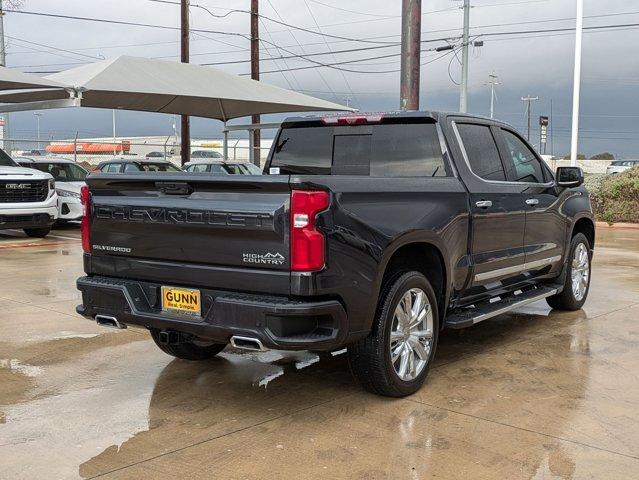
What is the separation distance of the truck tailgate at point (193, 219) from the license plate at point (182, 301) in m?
0.18

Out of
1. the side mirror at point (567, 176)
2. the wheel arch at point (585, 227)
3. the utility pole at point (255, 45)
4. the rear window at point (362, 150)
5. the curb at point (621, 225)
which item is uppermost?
the utility pole at point (255, 45)

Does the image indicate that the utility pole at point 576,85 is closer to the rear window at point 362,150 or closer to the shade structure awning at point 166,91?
the shade structure awning at point 166,91

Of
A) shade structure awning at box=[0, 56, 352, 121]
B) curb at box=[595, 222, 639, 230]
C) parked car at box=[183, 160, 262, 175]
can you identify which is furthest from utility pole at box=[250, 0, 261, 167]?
curb at box=[595, 222, 639, 230]

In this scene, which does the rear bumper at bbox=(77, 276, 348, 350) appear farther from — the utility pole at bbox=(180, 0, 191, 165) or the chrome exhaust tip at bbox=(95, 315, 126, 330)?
the utility pole at bbox=(180, 0, 191, 165)

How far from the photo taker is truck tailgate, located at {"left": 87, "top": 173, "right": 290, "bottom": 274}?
160 inches

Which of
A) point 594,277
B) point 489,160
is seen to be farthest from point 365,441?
point 594,277

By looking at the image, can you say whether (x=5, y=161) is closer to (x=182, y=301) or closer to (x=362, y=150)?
(x=362, y=150)

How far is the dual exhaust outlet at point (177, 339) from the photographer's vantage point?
4.09m

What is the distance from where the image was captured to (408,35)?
11.7 m

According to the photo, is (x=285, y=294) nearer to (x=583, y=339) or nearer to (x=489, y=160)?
(x=489, y=160)

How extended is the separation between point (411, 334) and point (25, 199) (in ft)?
37.4

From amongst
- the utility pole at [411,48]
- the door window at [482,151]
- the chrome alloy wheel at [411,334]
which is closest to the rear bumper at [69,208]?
the utility pole at [411,48]

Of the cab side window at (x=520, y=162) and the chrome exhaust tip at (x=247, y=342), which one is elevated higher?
the cab side window at (x=520, y=162)

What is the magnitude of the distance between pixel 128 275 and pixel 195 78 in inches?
623
